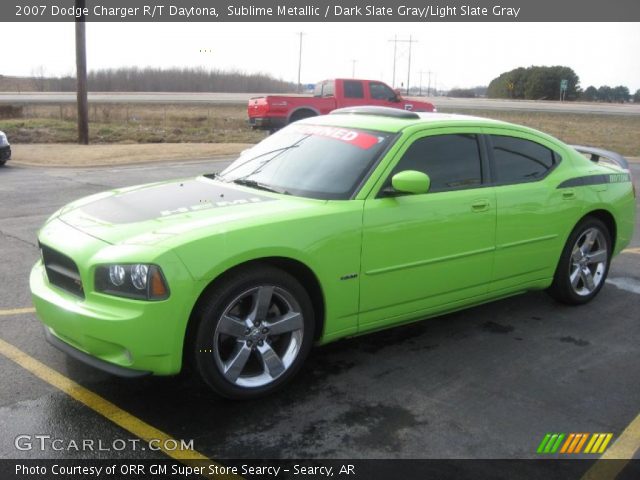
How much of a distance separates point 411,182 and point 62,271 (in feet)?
7.03

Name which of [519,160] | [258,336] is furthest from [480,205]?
[258,336]

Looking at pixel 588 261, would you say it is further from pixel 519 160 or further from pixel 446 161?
pixel 446 161

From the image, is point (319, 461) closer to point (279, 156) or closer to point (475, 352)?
point (475, 352)

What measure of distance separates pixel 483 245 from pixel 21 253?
4.76 m

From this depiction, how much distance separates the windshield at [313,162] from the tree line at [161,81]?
255ft

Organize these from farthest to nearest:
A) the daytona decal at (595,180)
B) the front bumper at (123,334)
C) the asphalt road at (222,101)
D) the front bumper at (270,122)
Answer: the asphalt road at (222,101)
the front bumper at (270,122)
the daytona decal at (595,180)
the front bumper at (123,334)

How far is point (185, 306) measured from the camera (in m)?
3.36

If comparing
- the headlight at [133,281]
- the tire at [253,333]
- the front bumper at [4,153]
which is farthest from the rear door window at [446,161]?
the front bumper at [4,153]

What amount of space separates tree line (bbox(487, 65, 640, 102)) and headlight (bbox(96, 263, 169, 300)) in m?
90.1

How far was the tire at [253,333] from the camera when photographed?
3.48 m

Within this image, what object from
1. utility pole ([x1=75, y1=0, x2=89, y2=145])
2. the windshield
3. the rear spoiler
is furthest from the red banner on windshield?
utility pole ([x1=75, y1=0, x2=89, y2=145])

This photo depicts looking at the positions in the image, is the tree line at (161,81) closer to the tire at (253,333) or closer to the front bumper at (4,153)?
the front bumper at (4,153)

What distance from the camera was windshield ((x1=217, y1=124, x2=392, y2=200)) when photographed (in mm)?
4258

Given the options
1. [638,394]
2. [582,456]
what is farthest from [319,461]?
[638,394]
